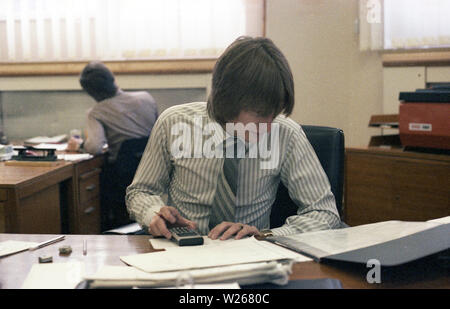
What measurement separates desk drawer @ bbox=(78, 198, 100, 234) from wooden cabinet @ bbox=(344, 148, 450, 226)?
1.39 metres

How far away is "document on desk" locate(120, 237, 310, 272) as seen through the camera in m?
0.94

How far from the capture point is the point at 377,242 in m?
1.07

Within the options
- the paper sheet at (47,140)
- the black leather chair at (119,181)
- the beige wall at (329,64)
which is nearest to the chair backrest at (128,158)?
the black leather chair at (119,181)

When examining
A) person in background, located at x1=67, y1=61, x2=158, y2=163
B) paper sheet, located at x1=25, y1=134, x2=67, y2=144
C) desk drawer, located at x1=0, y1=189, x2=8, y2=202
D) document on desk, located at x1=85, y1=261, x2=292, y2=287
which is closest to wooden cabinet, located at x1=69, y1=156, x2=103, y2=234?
person in background, located at x1=67, y1=61, x2=158, y2=163

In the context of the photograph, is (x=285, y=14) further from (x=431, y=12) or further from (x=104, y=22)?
(x=104, y=22)

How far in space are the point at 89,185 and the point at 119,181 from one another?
6.5 inches

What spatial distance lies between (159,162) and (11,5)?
105 inches

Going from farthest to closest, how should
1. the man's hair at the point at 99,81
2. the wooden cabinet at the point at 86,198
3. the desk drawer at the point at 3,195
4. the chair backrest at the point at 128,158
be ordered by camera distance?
the man's hair at the point at 99,81 → the chair backrest at the point at 128,158 → the wooden cabinet at the point at 86,198 → the desk drawer at the point at 3,195

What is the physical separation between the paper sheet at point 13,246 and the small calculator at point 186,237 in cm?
32

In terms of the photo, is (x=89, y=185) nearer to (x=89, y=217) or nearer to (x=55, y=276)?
(x=89, y=217)

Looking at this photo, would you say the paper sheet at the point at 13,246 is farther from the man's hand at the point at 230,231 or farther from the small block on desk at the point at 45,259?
the man's hand at the point at 230,231

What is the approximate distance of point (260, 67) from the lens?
1.22 m

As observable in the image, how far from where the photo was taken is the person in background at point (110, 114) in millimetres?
3053

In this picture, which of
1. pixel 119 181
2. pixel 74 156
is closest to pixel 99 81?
pixel 74 156
